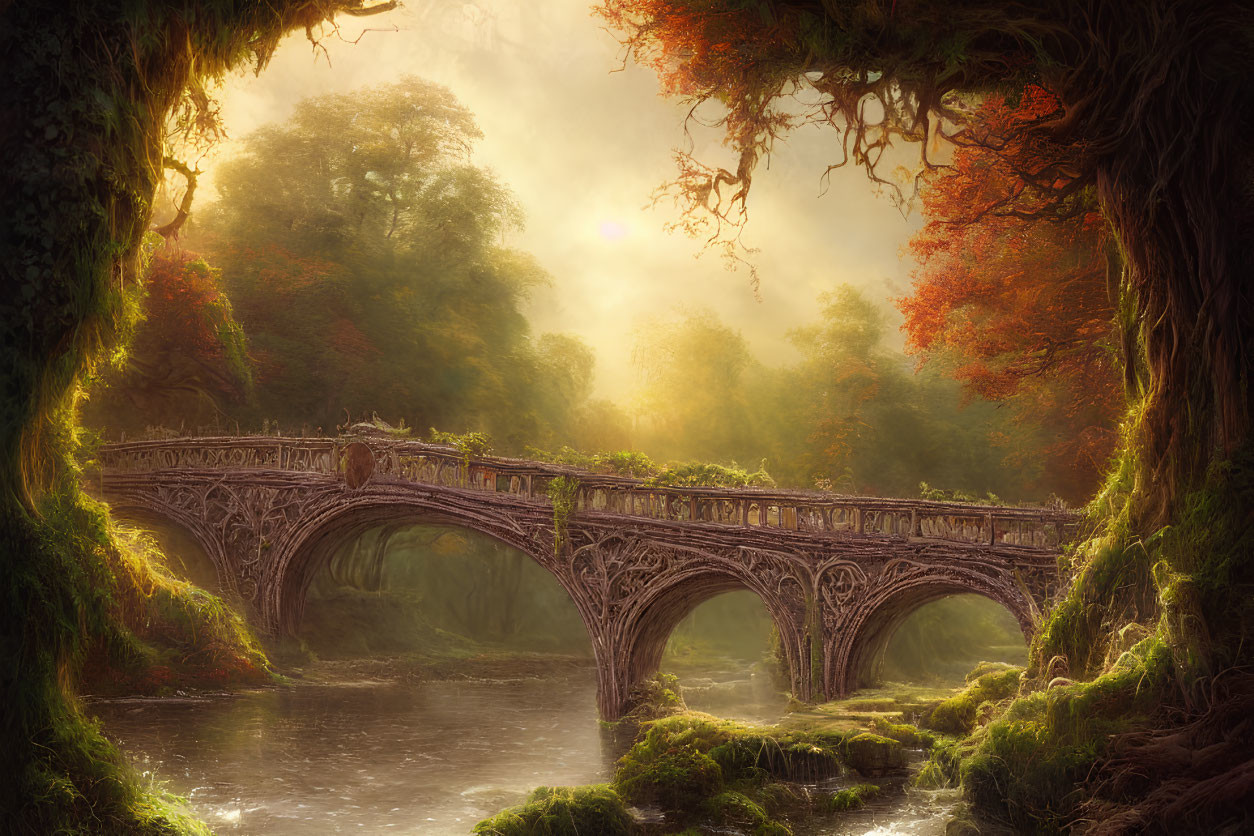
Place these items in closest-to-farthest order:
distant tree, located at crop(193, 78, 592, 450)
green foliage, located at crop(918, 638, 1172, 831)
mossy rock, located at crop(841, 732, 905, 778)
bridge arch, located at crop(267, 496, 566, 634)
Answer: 1. green foliage, located at crop(918, 638, 1172, 831)
2. mossy rock, located at crop(841, 732, 905, 778)
3. bridge arch, located at crop(267, 496, 566, 634)
4. distant tree, located at crop(193, 78, 592, 450)

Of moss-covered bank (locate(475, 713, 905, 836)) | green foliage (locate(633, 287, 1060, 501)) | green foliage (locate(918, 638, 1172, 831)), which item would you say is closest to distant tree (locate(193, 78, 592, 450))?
green foliage (locate(633, 287, 1060, 501))

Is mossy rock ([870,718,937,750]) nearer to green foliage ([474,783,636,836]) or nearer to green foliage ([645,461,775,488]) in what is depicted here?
green foliage ([474,783,636,836])

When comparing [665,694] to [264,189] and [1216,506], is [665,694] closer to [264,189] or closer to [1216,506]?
[1216,506]

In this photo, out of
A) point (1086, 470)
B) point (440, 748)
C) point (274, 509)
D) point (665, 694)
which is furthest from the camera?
point (274, 509)

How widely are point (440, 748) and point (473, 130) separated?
86.1 feet

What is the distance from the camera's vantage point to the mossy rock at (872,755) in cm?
1271

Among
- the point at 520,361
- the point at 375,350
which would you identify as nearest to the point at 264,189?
the point at 375,350

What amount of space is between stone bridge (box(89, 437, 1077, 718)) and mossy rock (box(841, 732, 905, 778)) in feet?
9.76

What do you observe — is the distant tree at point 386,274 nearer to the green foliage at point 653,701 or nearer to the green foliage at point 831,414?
the green foliage at point 831,414

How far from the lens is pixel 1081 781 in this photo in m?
6.38

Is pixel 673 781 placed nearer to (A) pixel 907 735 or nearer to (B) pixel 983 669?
(A) pixel 907 735

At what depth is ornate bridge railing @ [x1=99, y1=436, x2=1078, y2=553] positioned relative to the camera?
1467 cm

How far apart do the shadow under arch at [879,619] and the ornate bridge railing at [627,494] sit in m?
0.68

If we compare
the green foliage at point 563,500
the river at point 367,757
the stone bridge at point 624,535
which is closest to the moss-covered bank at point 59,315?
the river at point 367,757
